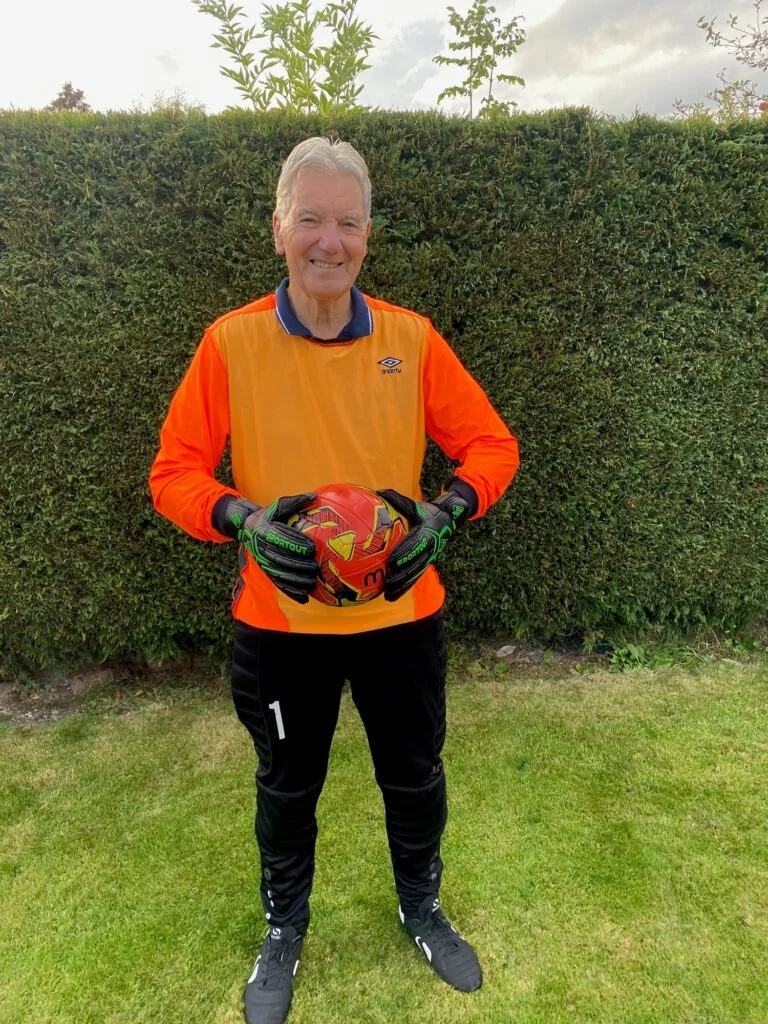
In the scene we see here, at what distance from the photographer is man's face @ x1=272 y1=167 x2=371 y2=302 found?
172 centimetres

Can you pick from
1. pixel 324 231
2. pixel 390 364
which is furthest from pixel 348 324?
pixel 324 231

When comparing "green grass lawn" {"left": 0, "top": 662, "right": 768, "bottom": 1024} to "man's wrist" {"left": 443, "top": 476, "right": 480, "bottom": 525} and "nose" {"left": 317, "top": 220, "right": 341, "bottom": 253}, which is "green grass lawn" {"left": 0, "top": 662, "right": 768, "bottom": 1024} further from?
"nose" {"left": 317, "top": 220, "right": 341, "bottom": 253}

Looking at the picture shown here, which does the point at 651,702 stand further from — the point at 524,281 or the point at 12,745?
the point at 12,745

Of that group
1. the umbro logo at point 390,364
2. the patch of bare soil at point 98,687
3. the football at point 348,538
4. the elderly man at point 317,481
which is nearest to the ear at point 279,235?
the elderly man at point 317,481

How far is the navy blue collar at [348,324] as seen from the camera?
6.11ft

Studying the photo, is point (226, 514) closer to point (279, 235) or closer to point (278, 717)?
point (278, 717)

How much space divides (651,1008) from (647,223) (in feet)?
12.3

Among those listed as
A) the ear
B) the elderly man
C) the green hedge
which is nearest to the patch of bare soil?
the green hedge

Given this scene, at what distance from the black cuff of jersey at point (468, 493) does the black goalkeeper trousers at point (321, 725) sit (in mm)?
380

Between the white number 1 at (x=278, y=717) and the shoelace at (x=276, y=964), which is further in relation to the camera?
the shoelace at (x=276, y=964)

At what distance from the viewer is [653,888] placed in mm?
2518

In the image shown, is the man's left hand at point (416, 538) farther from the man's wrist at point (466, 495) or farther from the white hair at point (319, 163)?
the white hair at point (319, 163)

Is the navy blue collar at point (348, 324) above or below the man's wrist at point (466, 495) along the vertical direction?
above

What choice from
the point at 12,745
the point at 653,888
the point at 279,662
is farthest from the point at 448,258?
the point at 12,745
